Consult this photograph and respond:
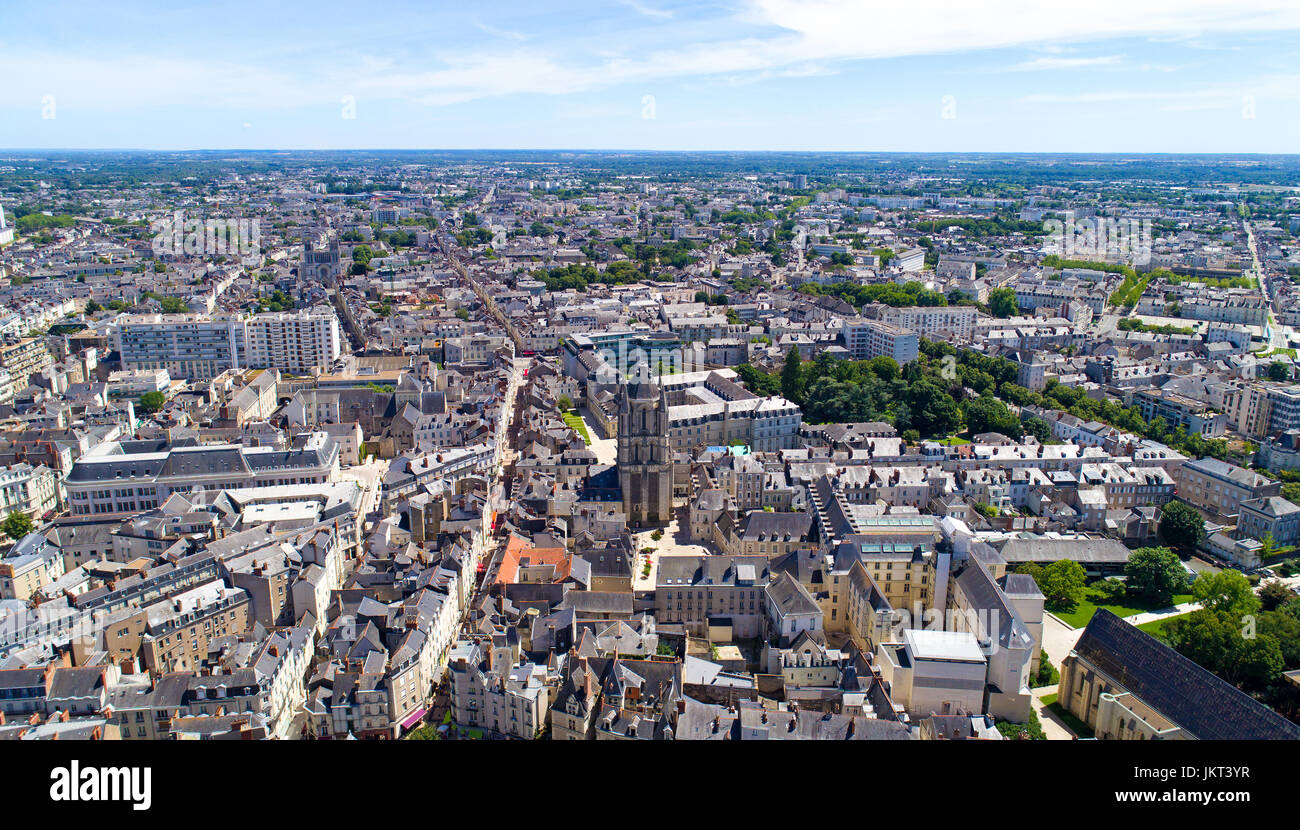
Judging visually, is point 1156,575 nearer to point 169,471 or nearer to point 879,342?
point 879,342

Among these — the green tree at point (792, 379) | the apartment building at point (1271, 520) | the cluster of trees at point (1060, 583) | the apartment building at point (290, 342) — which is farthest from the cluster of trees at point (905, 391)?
the apartment building at point (290, 342)

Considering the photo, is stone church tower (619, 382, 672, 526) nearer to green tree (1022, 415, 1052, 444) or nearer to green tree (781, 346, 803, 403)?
green tree (781, 346, 803, 403)

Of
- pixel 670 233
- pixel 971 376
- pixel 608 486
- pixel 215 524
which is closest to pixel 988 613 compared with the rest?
pixel 608 486

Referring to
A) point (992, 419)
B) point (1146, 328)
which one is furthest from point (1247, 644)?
point (1146, 328)

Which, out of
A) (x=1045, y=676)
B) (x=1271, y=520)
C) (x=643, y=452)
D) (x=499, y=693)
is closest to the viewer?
(x=499, y=693)
